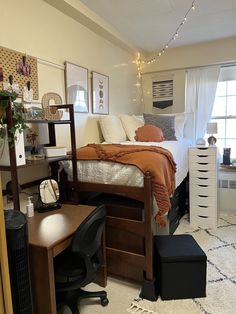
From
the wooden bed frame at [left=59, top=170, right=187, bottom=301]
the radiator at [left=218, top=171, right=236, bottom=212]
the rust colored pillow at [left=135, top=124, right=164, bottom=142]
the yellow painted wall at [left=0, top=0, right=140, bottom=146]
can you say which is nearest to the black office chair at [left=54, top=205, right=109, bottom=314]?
the wooden bed frame at [left=59, top=170, right=187, bottom=301]

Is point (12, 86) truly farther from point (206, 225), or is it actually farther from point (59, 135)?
point (206, 225)

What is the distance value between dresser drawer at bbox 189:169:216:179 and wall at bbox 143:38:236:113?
1.38 meters

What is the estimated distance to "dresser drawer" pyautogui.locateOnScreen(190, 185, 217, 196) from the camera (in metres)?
2.85

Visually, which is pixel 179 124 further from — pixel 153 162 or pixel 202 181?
pixel 153 162

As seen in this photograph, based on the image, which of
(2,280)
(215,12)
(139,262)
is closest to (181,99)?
(215,12)

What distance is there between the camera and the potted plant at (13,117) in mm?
1329

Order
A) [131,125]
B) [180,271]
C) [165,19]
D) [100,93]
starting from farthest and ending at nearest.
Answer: [131,125] < [100,93] < [165,19] < [180,271]

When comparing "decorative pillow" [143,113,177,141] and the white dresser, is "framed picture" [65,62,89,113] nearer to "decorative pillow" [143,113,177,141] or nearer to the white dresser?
"decorative pillow" [143,113,177,141]

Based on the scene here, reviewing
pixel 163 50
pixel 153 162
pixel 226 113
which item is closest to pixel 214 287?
pixel 153 162

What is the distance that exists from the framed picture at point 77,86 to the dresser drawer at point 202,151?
1.34 meters

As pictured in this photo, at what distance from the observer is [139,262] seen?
70.1 inches

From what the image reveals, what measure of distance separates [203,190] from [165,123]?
3.21ft

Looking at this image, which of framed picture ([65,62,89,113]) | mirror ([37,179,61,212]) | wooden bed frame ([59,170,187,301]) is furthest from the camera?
framed picture ([65,62,89,113])

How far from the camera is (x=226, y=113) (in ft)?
12.3
